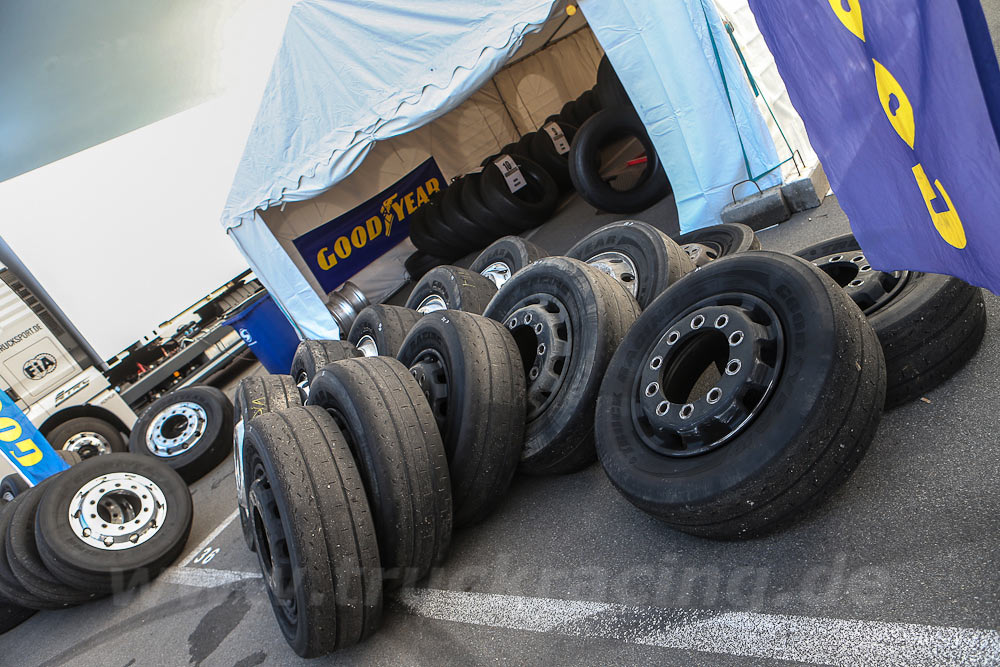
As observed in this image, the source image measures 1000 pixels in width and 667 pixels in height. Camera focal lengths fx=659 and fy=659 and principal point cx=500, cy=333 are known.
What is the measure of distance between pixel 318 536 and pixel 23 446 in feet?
18.8

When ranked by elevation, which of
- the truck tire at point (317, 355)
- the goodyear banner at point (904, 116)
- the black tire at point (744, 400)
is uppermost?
the goodyear banner at point (904, 116)

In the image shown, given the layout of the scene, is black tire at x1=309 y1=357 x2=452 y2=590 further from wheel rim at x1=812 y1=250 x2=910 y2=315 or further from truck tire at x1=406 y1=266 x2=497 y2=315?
wheel rim at x1=812 y1=250 x2=910 y2=315

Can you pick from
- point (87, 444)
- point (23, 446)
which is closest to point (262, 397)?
point (23, 446)

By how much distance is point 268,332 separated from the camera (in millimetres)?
9109

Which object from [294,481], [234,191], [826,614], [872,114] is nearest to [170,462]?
[234,191]

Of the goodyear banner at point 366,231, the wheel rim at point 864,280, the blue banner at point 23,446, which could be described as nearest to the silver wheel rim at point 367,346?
the wheel rim at point 864,280

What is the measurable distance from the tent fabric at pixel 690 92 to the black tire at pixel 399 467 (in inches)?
142

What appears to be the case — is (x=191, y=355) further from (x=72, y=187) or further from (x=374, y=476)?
(x=374, y=476)

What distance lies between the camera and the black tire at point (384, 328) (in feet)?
16.0

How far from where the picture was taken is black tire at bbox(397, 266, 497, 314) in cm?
486

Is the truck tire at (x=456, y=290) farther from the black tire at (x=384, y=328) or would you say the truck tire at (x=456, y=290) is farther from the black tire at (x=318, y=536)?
the black tire at (x=318, y=536)

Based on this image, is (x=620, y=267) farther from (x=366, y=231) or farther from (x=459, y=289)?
(x=366, y=231)

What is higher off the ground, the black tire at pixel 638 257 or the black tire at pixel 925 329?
the black tire at pixel 638 257

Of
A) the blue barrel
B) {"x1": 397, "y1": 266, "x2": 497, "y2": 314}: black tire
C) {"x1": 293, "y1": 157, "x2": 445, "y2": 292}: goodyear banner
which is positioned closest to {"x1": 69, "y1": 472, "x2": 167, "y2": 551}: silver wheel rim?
{"x1": 397, "y1": 266, "x2": 497, "y2": 314}: black tire
